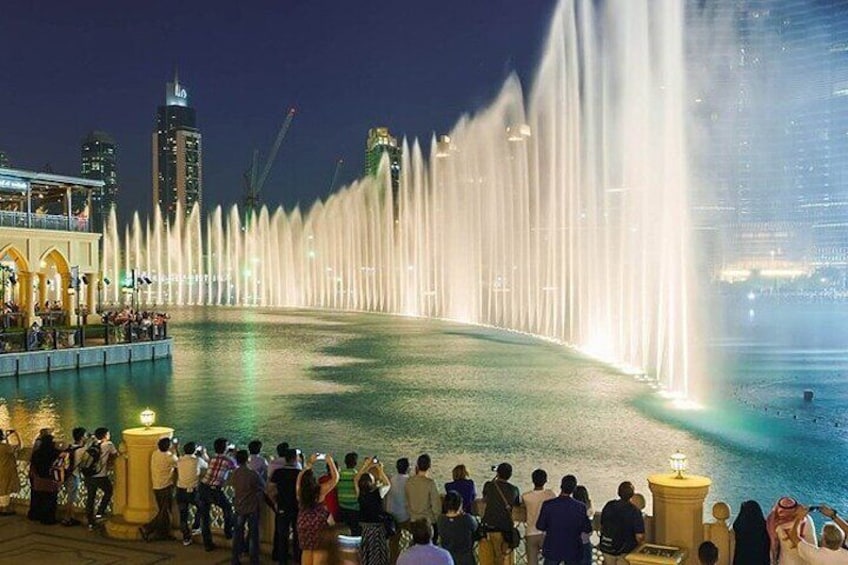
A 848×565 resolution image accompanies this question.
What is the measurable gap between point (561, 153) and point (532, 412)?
97.1 ft

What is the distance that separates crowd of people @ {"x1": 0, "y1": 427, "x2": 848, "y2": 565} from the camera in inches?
299

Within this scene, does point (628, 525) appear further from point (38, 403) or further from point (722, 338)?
point (722, 338)

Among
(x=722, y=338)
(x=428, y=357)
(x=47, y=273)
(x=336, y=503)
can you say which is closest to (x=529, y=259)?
(x=722, y=338)

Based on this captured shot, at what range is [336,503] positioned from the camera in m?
9.29

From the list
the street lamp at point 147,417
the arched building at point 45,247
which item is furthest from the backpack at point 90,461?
the arched building at point 45,247

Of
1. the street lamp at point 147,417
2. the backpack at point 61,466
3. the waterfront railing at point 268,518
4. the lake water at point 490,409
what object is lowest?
the lake water at point 490,409

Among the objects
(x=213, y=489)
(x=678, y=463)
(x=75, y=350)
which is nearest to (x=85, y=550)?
(x=213, y=489)

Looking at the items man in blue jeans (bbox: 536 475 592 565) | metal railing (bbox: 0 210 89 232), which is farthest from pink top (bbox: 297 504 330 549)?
metal railing (bbox: 0 210 89 232)

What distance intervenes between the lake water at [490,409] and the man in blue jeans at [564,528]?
24.8ft

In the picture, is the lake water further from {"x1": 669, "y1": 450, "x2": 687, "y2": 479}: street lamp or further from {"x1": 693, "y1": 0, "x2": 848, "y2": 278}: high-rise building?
{"x1": 693, "y1": 0, "x2": 848, "y2": 278}: high-rise building

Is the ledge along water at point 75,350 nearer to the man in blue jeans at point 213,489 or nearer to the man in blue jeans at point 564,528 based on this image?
the man in blue jeans at point 213,489

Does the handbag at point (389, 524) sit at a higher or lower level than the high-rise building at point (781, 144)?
lower

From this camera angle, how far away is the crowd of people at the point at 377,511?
7.59 m

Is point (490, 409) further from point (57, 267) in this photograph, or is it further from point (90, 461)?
Answer: point (57, 267)
